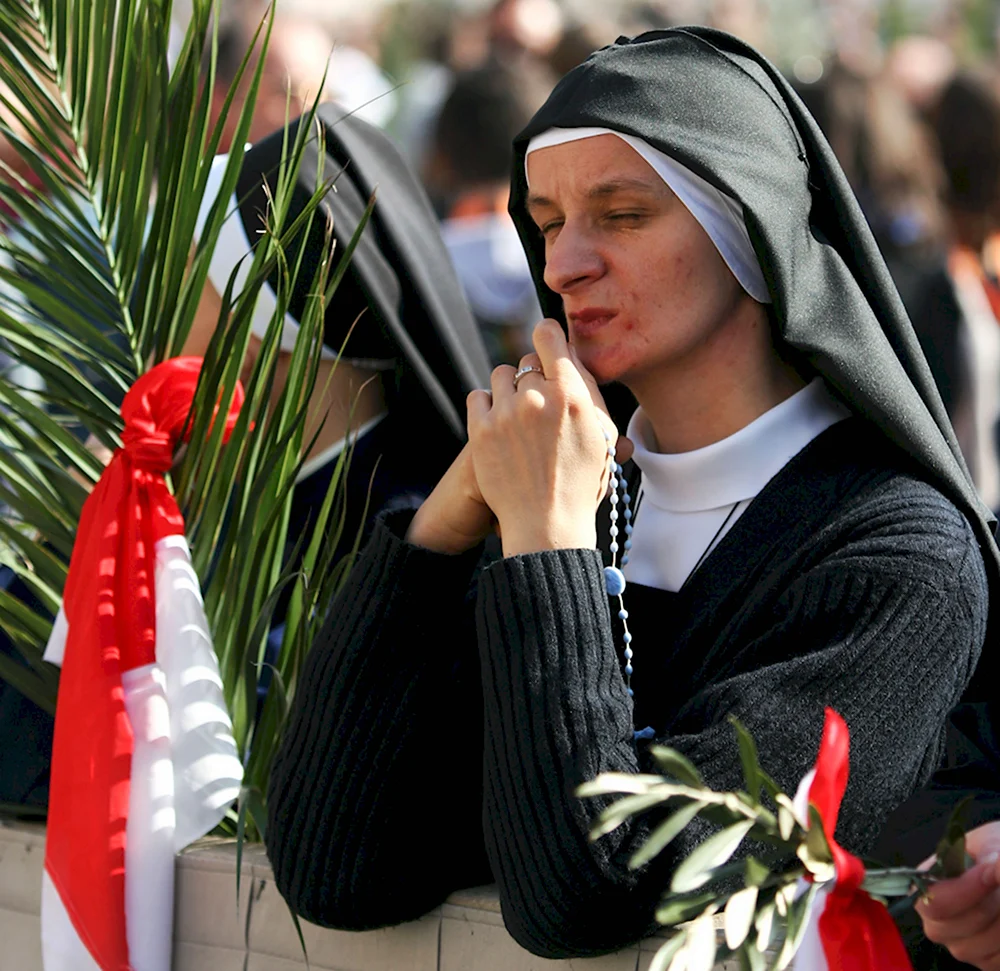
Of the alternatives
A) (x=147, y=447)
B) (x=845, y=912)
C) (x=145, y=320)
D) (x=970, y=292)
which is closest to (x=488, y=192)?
(x=970, y=292)

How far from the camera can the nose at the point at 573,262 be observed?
91.4 inches

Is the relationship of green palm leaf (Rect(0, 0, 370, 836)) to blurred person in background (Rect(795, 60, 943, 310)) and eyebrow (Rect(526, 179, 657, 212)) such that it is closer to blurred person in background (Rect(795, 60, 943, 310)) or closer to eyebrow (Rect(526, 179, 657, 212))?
eyebrow (Rect(526, 179, 657, 212))

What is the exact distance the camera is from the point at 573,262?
2.32 m

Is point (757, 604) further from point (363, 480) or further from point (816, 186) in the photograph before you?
point (363, 480)

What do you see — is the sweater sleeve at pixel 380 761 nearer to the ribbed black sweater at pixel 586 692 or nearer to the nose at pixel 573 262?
the ribbed black sweater at pixel 586 692

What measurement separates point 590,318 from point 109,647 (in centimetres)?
99

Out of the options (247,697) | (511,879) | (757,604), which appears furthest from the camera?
(247,697)

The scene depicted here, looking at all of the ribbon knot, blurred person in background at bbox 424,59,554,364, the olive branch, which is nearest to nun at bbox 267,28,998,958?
the olive branch

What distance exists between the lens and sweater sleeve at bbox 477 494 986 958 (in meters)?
1.96

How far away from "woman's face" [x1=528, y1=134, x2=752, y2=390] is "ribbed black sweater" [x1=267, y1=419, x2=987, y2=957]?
0.84ft

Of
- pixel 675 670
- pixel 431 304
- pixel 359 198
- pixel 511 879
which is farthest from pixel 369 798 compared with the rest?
pixel 359 198

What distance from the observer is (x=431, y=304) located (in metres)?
3.05

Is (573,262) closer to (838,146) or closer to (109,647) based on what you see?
(109,647)

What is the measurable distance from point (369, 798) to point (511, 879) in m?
0.33
